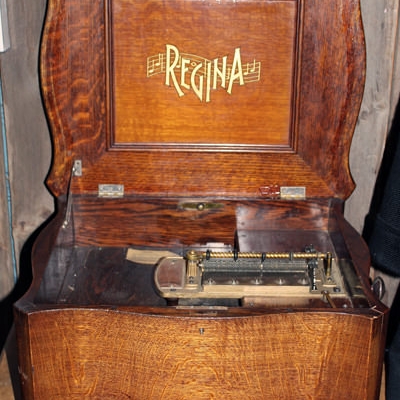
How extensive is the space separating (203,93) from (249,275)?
411mm

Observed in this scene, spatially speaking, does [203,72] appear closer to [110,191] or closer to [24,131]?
[110,191]

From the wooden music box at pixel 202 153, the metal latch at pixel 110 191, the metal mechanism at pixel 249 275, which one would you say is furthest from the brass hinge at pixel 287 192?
the metal latch at pixel 110 191

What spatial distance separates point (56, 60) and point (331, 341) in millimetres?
801

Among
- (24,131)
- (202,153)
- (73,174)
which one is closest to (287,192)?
(202,153)

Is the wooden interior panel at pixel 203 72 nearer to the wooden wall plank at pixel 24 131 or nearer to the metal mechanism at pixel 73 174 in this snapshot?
the metal mechanism at pixel 73 174

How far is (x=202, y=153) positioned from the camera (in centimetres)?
164

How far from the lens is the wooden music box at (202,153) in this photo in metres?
1.47

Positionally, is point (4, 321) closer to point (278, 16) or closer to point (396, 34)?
point (278, 16)

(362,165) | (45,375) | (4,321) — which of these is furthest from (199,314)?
(4,321)

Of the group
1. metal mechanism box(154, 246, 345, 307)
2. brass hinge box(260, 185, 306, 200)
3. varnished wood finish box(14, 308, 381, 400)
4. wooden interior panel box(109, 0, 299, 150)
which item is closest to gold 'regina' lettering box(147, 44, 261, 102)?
wooden interior panel box(109, 0, 299, 150)

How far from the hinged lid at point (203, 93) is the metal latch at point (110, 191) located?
0.01 meters

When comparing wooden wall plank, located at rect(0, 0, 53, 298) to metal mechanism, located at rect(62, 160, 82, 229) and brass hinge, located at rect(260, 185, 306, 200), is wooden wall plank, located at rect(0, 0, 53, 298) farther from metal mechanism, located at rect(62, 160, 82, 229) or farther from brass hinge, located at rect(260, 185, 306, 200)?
brass hinge, located at rect(260, 185, 306, 200)

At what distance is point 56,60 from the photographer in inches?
61.2

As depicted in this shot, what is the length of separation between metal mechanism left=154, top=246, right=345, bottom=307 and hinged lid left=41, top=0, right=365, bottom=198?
0.69 ft
